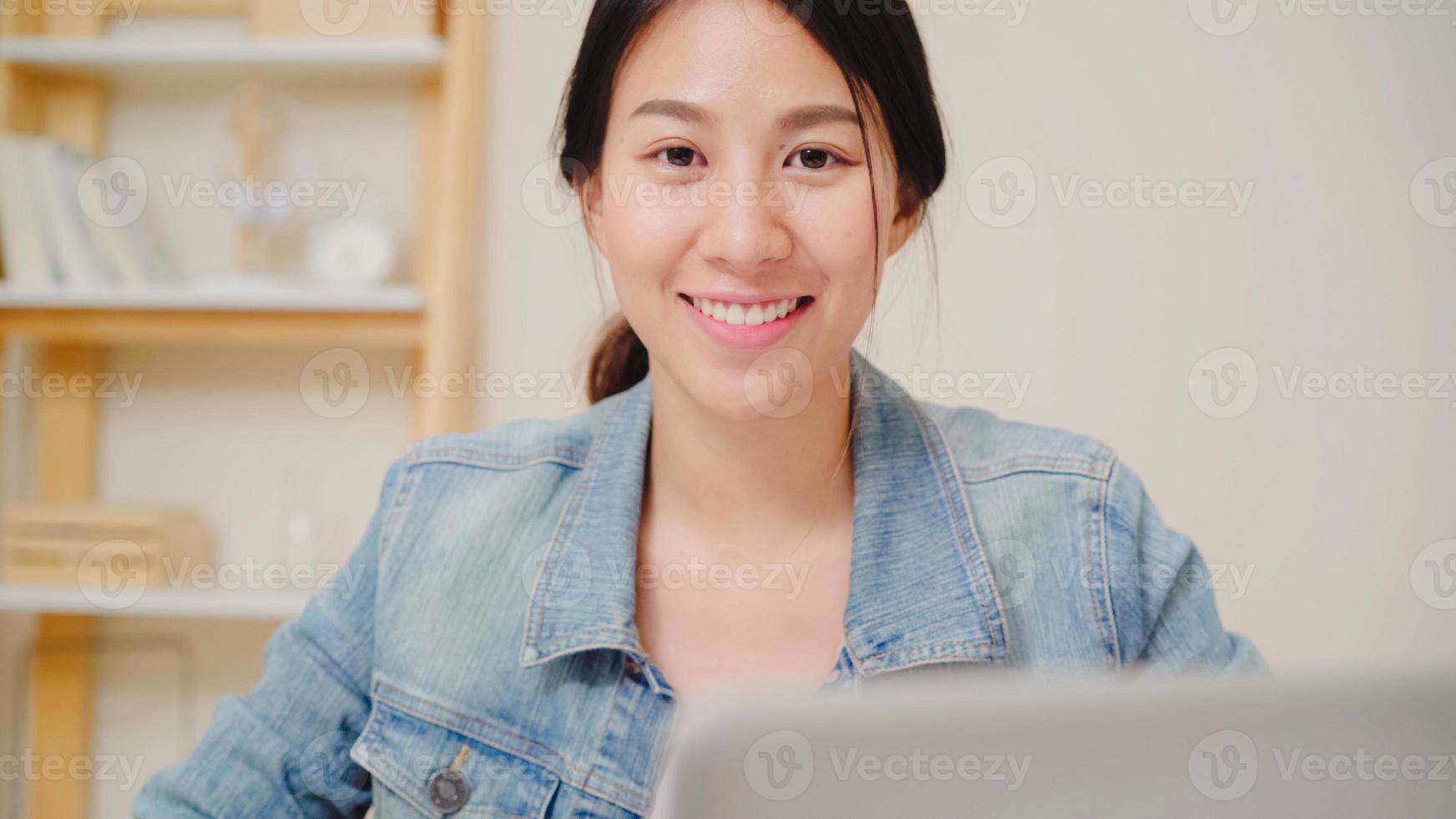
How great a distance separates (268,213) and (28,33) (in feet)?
1.91

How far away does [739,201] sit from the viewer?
0.95m

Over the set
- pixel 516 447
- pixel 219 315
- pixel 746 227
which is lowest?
pixel 516 447

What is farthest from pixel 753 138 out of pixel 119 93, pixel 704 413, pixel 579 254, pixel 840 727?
pixel 119 93

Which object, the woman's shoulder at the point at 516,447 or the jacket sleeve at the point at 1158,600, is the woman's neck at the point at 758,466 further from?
the jacket sleeve at the point at 1158,600

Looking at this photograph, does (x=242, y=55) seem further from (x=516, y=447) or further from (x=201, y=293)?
(x=516, y=447)

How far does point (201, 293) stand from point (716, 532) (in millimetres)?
1198

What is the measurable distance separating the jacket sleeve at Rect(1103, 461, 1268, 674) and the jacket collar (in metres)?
0.11

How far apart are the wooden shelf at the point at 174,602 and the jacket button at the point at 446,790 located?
932mm

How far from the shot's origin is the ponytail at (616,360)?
1283mm

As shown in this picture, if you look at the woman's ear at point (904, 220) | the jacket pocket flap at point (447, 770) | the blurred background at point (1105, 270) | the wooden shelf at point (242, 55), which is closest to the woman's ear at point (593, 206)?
the woman's ear at point (904, 220)

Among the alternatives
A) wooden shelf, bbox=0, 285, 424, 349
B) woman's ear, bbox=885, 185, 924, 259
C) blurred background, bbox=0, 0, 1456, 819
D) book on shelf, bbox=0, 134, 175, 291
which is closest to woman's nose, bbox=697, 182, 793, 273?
woman's ear, bbox=885, 185, 924, 259

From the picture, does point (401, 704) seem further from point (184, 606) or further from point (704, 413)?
point (184, 606)

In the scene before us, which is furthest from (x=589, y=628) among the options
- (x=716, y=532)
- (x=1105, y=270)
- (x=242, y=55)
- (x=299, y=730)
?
(x=242, y=55)

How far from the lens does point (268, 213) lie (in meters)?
2.06
